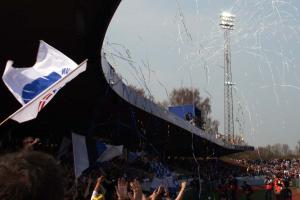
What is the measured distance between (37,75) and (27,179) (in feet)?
20.7

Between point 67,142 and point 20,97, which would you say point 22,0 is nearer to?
point 20,97

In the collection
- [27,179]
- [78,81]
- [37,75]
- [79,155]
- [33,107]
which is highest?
[78,81]

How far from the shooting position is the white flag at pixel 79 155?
45.0 feet

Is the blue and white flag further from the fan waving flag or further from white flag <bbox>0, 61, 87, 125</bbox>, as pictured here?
white flag <bbox>0, 61, 87, 125</bbox>

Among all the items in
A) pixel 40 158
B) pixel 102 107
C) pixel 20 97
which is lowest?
pixel 40 158

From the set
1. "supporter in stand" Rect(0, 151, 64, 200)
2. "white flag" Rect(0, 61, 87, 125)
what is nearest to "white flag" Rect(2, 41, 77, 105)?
"white flag" Rect(0, 61, 87, 125)

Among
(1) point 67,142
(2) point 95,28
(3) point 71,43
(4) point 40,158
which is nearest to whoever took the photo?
(4) point 40,158

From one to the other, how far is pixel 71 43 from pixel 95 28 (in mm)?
1164

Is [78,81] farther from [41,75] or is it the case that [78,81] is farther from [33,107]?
[33,107]

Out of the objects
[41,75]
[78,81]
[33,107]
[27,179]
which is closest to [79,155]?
[78,81]

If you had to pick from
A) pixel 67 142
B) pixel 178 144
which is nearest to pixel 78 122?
pixel 67 142

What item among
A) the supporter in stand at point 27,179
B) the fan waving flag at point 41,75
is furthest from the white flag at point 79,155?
the supporter in stand at point 27,179

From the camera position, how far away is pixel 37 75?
7.73 metres

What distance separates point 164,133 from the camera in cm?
3588
